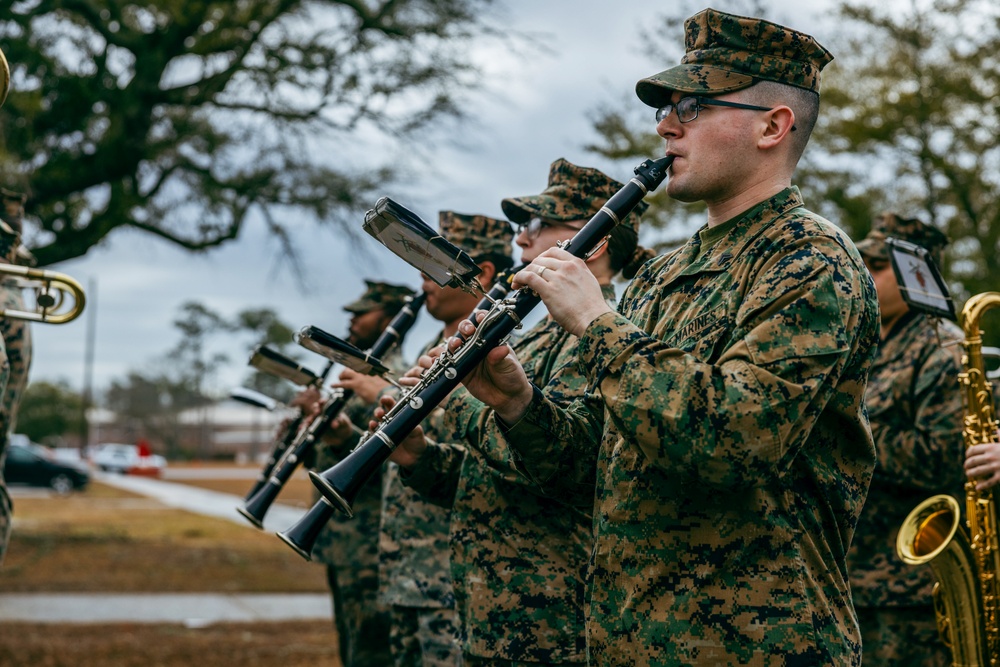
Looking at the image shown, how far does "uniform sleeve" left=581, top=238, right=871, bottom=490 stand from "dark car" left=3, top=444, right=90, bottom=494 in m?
32.3

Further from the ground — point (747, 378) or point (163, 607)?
point (747, 378)

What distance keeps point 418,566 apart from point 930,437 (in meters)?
2.28

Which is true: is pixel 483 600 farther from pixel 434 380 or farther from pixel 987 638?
pixel 987 638

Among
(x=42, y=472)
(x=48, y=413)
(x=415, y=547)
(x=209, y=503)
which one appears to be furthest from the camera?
(x=48, y=413)

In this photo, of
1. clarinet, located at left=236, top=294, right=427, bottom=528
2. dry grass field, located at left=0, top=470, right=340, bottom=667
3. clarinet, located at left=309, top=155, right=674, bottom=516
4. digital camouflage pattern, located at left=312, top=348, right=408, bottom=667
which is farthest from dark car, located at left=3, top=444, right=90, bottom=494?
clarinet, located at left=309, top=155, right=674, bottom=516

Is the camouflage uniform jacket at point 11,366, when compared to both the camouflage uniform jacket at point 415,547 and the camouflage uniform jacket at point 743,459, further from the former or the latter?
the camouflage uniform jacket at point 743,459

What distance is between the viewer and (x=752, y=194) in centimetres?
267

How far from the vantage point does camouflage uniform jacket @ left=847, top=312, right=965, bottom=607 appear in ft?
15.0

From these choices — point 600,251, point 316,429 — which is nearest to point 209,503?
point 316,429

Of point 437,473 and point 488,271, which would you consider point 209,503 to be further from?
point 437,473

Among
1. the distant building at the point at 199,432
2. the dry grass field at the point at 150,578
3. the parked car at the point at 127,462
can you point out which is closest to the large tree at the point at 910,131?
the dry grass field at the point at 150,578

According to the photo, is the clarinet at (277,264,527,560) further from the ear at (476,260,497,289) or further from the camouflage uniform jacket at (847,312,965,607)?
the camouflage uniform jacket at (847,312,965,607)

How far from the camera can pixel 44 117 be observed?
1293 cm

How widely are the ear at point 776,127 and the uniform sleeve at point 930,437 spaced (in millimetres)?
2398
